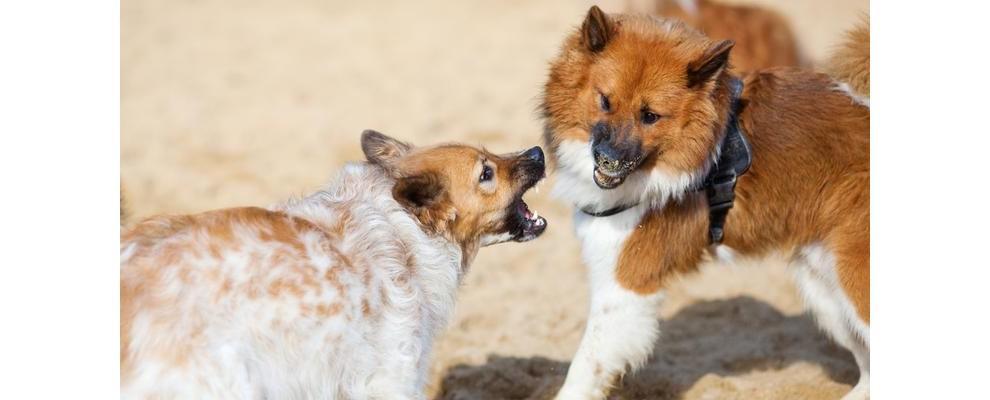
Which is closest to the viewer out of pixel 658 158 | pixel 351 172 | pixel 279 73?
pixel 351 172

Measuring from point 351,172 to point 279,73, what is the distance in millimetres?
7143

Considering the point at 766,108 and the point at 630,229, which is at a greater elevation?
the point at 766,108

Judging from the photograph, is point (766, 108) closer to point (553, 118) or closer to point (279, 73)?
point (553, 118)

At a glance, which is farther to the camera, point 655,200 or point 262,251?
point 655,200

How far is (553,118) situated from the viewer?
5.20m

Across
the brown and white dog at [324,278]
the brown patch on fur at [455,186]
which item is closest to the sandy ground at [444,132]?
the brown patch on fur at [455,186]

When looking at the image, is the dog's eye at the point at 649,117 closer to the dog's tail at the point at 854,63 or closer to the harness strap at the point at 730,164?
the harness strap at the point at 730,164

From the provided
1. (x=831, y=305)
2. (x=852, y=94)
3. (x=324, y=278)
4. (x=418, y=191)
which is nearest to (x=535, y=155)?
(x=418, y=191)

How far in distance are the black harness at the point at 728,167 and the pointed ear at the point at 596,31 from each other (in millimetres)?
687

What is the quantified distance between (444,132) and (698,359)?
165 inches

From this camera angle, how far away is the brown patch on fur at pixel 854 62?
5445 mm

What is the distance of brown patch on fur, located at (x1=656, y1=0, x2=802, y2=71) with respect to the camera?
8.57m

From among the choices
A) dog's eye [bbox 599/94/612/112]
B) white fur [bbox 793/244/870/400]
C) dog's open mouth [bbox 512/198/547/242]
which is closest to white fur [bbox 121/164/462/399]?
dog's open mouth [bbox 512/198/547/242]

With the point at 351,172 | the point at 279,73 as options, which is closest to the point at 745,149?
the point at 351,172
